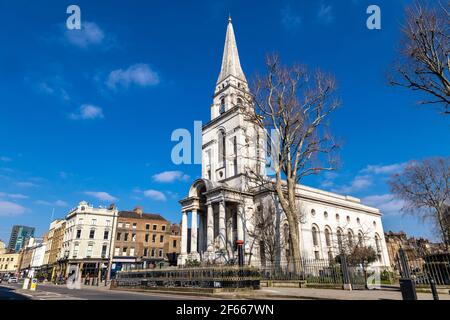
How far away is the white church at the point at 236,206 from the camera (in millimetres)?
36500

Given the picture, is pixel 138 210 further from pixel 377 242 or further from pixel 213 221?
pixel 377 242

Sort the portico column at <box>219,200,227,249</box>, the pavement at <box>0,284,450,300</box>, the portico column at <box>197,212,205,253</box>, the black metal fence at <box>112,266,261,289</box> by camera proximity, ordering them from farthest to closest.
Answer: the portico column at <box>197,212,205,253</box> < the portico column at <box>219,200,227,249</box> < the black metal fence at <box>112,266,261,289</box> < the pavement at <box>0,284,450,300</box>

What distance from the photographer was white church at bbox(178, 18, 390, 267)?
3650cm

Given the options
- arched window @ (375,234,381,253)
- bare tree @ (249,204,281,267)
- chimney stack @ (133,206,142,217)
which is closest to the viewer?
bare tree @ (249,204,281,267)

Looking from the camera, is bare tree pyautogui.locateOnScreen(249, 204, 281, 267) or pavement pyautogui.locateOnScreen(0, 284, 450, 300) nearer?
pavement pyautogui.locateOnScreen(0, 284, 450, 300)

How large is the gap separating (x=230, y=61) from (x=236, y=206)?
27133 mm

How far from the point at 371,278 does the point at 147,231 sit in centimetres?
4488

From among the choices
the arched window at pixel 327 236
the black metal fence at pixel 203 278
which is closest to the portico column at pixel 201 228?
the arched window at pixel 327 236

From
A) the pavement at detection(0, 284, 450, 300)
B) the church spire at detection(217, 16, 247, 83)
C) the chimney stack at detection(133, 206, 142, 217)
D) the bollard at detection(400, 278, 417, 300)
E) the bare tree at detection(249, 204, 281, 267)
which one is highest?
the church spire at detection(217, 16, 247, 83)

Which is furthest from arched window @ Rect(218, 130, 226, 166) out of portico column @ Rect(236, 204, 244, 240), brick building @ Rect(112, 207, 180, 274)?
brick building @ Rect(112, 207, 180, 274)

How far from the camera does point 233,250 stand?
3675cm

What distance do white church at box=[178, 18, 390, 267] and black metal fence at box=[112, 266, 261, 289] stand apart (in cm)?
1311

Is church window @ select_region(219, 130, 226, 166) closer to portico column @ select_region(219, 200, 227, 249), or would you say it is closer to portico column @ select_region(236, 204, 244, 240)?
portico column @ select_region(236, 204, 244, 240)
